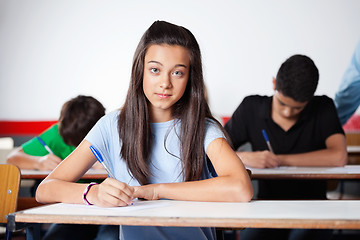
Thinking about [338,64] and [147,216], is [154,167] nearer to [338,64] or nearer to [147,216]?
[147,216]

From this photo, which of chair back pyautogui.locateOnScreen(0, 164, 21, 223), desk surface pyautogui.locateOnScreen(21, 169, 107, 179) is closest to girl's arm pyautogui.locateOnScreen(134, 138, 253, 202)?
chair back pyautogui.locateOnScreen(0, 164, 21, 223)

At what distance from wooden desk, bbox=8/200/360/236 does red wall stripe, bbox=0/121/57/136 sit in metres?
3.50

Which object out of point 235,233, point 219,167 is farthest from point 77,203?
point 235,233

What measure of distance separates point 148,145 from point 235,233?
Answer: 2.10 m

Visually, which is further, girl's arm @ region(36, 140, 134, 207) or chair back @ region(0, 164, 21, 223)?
chair back @ region(0, 164, 21, 223)

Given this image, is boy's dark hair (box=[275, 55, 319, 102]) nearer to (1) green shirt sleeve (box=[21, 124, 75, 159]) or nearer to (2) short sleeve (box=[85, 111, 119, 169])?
(2) short sleeve (box=[85, 111, 119, 169])

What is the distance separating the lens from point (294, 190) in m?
2.16

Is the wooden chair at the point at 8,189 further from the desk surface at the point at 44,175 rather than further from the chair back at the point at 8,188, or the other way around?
the desk surface at the point at 44,175

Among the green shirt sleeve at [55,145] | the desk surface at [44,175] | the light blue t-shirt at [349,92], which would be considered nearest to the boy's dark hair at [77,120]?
the green shirt sleeve at [55,145]

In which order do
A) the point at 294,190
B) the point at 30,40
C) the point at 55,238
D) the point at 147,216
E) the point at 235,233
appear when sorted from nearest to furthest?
the point at 147,216
the point at 55,238
the point at 294,190
the point at 235,233
the point at 30,40

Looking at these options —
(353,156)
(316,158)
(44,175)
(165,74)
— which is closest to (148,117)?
(165,74)

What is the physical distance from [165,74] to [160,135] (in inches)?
8.3

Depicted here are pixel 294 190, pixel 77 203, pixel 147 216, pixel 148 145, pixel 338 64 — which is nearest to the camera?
pixel 147 216

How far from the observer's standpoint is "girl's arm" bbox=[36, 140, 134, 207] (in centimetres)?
110
